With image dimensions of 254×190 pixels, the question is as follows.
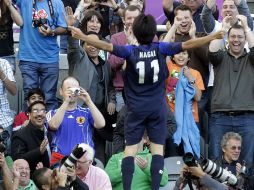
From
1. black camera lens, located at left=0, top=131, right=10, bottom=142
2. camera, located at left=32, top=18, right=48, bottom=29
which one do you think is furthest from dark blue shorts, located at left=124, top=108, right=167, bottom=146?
camera, located at left=32, top=18, right=48, bottom=29

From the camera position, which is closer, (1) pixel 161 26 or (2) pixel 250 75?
(2) pixel 250 75

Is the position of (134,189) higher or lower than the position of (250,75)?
lower

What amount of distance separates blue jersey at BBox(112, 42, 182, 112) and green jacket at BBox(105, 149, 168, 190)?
1.16 m

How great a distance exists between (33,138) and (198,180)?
8.21 ft

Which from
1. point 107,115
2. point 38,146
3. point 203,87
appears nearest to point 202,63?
point 203,87

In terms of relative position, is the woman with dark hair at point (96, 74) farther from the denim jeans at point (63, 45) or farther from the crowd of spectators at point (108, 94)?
the denim jeans at point (63, 45)

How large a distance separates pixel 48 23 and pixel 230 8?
242 centimetres

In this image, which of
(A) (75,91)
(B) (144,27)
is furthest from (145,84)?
(A) (75,91)

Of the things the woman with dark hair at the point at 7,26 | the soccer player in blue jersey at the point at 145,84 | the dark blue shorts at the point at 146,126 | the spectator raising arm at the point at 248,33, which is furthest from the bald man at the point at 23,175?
the spectator raising arm at the point at 248,33

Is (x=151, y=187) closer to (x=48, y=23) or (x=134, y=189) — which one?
(x=134, y=189)

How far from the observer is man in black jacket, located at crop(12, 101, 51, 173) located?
40.5 ft

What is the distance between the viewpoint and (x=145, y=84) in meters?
10.7

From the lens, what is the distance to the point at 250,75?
13.1m

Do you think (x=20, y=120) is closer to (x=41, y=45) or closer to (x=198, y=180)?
(x=41, y=45)
